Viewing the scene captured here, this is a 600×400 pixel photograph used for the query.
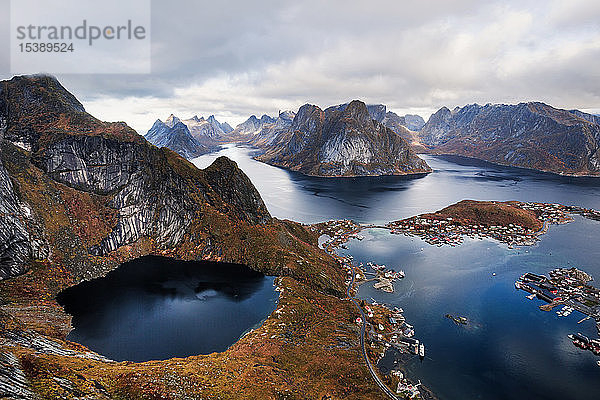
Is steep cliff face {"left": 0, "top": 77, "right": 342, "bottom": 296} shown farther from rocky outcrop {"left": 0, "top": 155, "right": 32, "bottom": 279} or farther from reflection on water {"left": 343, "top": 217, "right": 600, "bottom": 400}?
reflection on water {"left": 343, "top": 217, "right": 600, "bottom": 400}

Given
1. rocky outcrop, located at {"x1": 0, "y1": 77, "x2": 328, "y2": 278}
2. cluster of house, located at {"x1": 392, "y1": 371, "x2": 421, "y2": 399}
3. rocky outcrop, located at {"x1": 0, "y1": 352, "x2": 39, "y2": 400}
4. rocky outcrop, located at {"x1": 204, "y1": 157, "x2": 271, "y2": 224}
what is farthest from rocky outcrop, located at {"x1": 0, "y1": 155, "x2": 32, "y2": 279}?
cluster of house, located at {"x1": 392, "y1": 371, "x2": 421, "y2": 399}

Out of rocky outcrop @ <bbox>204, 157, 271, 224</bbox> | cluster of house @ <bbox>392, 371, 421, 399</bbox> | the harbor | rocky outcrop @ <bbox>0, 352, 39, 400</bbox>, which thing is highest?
rocky outcrop @ <bbox>204, 157, 271, 224</bbox>

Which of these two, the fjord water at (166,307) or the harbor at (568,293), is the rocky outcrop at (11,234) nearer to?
the fjord water at (166,307)

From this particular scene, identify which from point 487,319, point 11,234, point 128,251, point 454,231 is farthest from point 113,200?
point 454,231

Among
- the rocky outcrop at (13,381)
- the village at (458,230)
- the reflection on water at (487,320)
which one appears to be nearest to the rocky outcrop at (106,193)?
the reflection on water at (487,320)

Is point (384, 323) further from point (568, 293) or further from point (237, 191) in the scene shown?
point (237, 191)

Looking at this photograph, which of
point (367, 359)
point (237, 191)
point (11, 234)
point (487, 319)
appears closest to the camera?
point (367, 359)
